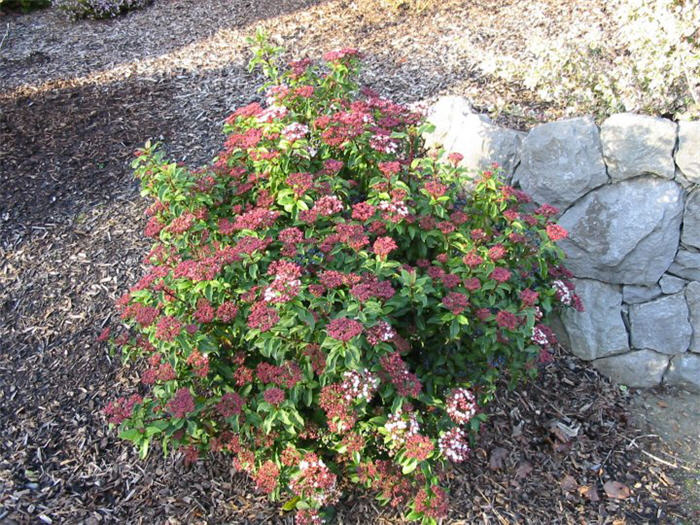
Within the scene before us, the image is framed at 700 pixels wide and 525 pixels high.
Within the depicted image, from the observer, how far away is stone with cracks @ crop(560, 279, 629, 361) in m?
3.55

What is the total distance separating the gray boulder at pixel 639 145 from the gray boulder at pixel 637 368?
112 centimetres

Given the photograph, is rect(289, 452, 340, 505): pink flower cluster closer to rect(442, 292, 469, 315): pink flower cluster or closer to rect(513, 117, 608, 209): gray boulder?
rect(442, 292, 469, 315): pink flower cluster

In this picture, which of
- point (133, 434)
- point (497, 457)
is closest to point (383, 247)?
point (133, 434)

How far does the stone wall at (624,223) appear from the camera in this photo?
10.7 ft

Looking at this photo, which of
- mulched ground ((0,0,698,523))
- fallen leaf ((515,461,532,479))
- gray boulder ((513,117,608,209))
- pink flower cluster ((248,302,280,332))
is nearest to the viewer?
pink flower cluster ((248,302,280,332))

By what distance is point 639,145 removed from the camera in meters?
3.24

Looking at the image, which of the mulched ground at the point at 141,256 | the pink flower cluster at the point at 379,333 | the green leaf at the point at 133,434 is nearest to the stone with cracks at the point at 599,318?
the mulched ground at the point at 141,256

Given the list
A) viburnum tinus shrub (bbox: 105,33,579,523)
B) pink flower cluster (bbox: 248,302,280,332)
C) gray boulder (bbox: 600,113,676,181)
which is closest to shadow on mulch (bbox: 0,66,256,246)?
viburnum tinus shrub (bbox: 105,33,579,523)

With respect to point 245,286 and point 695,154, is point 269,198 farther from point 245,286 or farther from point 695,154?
point 695,154

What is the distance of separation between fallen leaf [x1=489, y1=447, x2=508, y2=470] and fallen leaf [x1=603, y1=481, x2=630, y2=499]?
536 millimetres

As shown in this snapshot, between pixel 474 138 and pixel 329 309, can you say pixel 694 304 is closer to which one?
pixel 474 138

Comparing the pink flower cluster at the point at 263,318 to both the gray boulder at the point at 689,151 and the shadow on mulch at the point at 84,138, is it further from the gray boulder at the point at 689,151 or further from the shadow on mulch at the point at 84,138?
the shadow on mulch at the point at 84,138

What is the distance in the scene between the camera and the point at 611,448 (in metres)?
3.17

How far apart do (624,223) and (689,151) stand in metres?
0.51
